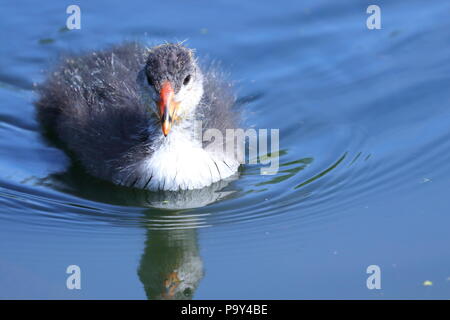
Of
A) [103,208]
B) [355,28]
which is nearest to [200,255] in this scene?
[103,208]

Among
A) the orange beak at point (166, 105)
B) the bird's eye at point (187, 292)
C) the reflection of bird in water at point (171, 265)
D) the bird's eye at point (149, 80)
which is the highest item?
the bird's eye at point (149, 80)

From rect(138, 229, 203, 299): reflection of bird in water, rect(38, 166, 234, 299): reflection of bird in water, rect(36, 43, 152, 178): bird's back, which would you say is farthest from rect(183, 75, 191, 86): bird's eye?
rect(138, 229, 203, 299): reflection of bird in water

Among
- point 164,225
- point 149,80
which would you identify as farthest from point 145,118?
point 164,225

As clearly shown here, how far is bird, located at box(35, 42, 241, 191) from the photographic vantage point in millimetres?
6609

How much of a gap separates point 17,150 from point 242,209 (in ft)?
8.01

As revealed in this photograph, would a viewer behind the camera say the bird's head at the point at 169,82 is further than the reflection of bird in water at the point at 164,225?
Yes

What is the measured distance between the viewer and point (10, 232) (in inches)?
257

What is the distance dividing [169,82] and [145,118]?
2.07ft

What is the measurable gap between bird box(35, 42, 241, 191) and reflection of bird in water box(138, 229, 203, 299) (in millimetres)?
661

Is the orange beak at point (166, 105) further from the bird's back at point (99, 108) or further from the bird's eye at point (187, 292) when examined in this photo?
the bird's eye at point (187, 292)

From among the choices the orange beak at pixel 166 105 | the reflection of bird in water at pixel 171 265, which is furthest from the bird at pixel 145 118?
the reflection of bird in water at pixel 171 265

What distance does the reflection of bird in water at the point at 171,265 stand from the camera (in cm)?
586

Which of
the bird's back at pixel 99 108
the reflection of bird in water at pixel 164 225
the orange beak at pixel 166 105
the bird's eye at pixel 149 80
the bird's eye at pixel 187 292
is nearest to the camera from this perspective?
the bird's eye at pixel 187 292
